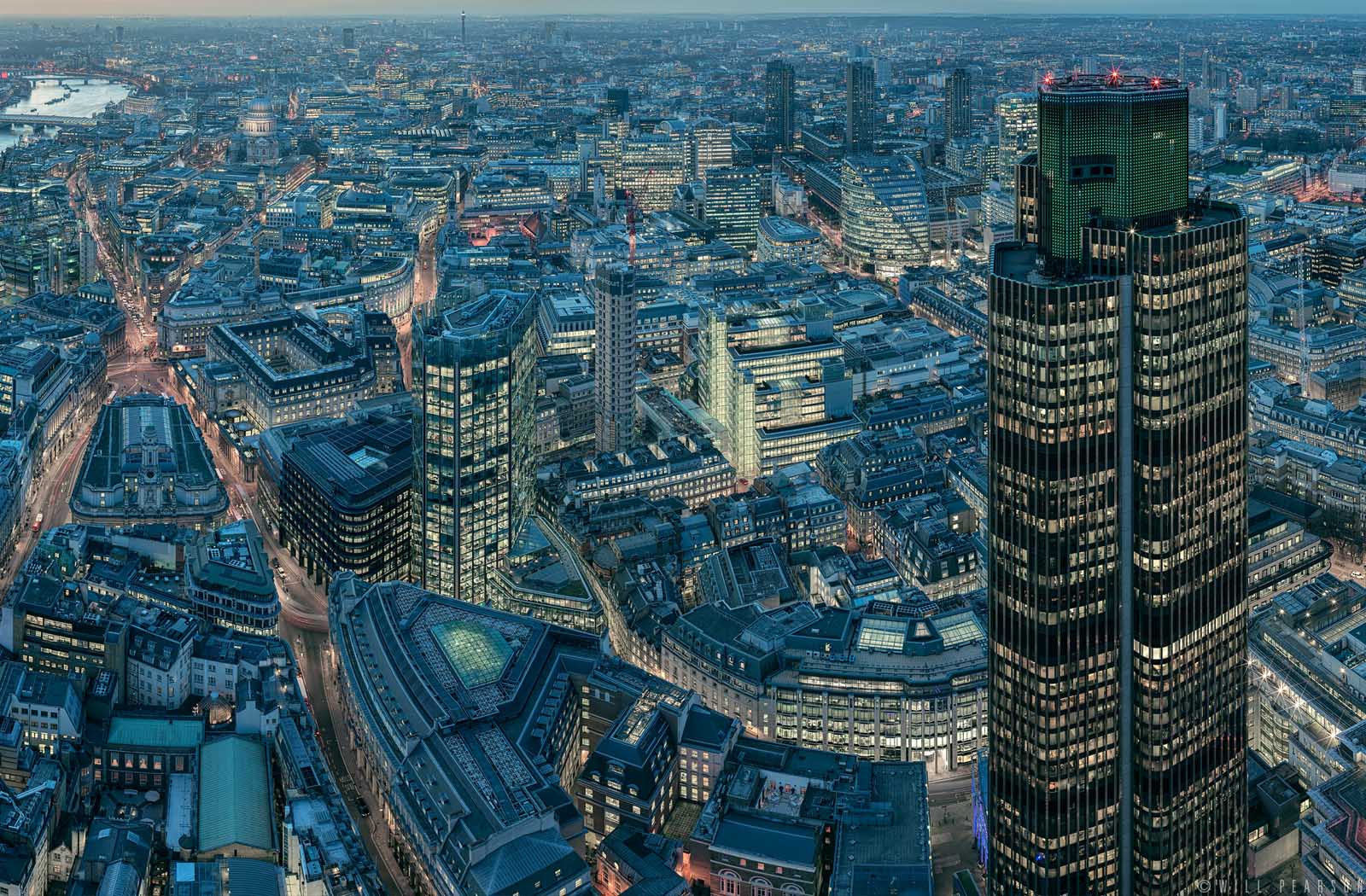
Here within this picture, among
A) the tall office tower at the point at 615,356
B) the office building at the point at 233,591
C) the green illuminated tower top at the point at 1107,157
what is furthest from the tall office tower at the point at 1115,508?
the tall office tower at the point at 615,356

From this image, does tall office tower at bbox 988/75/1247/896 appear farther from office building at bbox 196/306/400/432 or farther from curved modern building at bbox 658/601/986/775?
office building at bbox 196/306/400/432

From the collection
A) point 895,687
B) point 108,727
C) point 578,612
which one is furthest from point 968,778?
point 108,727

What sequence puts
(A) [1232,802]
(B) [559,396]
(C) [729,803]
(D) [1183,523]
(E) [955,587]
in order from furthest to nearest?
(B) [559,396]
(E) [955,587]
(C) [729,803]
(A) [1232,802]
(D) [1183,523]

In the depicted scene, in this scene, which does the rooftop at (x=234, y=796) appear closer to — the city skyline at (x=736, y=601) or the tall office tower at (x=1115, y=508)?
the city skyline at (x=736, y=601)

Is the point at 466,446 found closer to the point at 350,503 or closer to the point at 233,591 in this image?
the point at 350,503

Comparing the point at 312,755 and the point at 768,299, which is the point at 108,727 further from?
the point at 768,299

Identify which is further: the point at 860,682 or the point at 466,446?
the point at 466,446

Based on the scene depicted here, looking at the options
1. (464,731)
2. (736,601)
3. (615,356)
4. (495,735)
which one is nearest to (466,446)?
(736,601)
